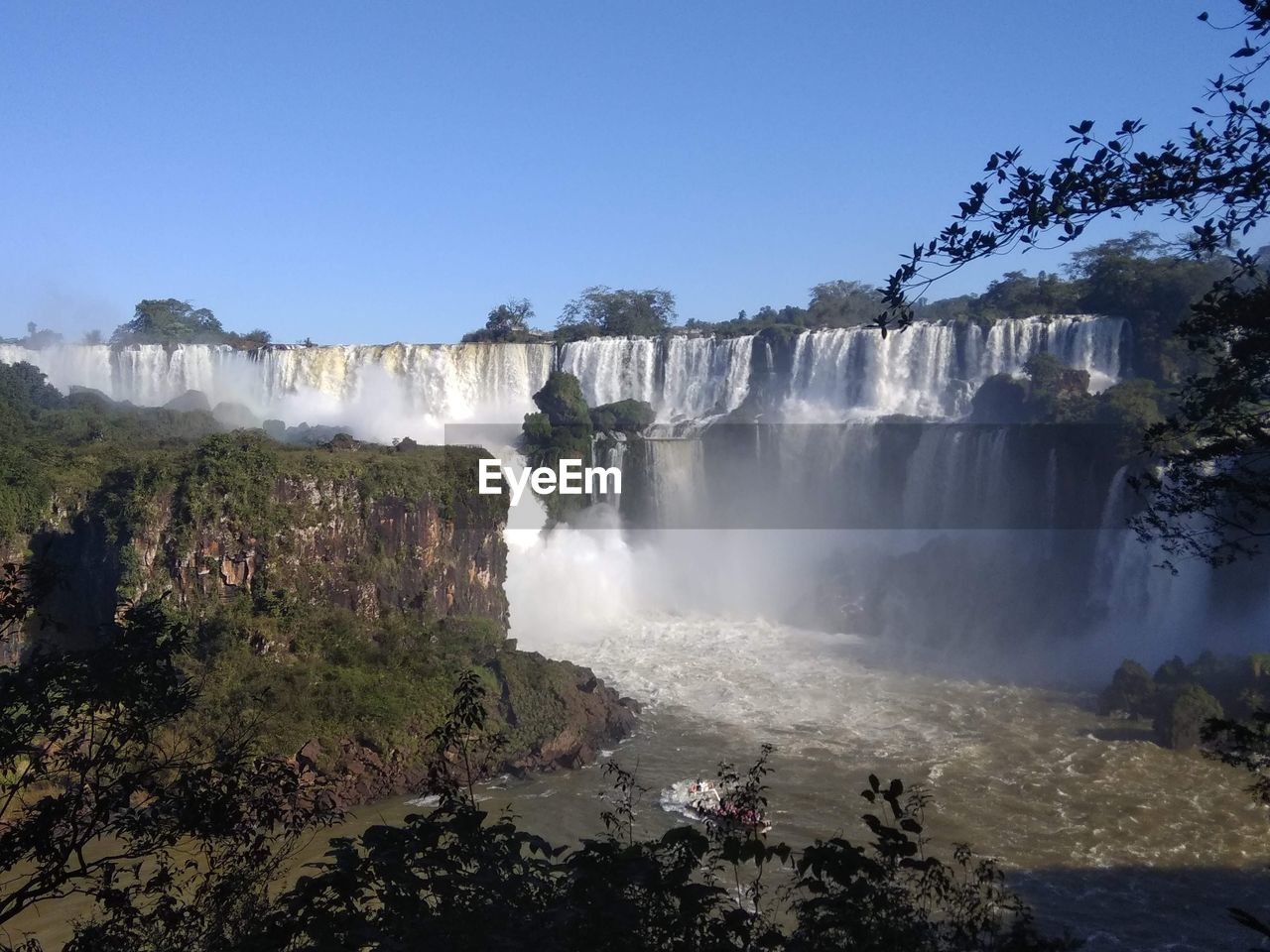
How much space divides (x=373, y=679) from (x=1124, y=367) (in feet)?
84.5

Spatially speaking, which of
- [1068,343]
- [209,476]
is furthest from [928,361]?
[209,476]

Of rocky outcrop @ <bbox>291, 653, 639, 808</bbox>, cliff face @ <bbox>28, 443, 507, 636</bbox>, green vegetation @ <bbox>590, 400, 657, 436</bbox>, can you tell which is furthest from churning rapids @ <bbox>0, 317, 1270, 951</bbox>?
cliff face @ <bbox>28, 443, 507, 636</bbox>

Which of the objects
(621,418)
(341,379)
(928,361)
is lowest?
(621,418)

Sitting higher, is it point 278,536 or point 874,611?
point 278,536

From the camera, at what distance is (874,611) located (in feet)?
86.1

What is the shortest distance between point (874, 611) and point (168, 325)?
4359 cm

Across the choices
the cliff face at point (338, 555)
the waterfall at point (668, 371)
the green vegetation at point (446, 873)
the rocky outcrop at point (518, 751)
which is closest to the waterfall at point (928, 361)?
the waterfall at point (668, 371)

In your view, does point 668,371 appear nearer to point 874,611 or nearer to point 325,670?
point 874,611

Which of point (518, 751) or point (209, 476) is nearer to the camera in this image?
point (518, 751)

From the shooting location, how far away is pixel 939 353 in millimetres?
33562

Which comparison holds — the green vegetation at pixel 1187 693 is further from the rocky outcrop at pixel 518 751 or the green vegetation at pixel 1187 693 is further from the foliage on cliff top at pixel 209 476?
the foliage on cliff top at pixel 209 476

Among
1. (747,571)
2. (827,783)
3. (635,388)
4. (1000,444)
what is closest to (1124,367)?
(1000,444)

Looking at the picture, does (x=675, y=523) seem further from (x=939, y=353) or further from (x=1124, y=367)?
(x=1124, y=367)

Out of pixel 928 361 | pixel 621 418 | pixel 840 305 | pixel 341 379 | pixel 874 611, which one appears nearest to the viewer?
pixel 874 611
